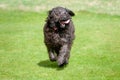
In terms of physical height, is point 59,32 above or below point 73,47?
above

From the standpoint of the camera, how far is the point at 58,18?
39.3 feet

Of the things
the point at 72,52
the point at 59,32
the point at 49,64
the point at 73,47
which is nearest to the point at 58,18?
the point at 59,32

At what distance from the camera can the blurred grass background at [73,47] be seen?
482 inches

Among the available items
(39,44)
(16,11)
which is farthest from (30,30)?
(16,11)

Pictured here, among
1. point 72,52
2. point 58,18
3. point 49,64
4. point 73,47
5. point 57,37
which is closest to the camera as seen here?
point 58,18

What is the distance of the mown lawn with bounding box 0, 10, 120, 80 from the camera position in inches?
475

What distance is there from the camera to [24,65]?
43.7ft

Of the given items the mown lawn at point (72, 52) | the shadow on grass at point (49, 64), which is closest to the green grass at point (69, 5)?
the mown lawn at point (72, 52)

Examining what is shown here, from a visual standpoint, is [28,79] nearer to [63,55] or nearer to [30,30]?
[63,55]

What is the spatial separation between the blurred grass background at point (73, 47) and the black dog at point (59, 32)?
1.74ft

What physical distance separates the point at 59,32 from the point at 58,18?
0.49 meters

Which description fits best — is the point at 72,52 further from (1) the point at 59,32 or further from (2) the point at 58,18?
(2) the point at 58,18

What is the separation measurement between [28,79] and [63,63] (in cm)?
138

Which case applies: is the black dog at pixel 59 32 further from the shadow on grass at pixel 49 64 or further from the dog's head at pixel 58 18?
the shadow on grass at pixel 49 64
